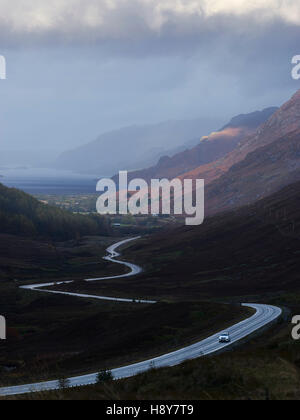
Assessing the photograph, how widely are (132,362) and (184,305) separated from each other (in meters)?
35.8

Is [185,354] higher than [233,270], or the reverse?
[185,354]

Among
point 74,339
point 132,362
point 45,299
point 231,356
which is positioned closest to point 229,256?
point 45,299

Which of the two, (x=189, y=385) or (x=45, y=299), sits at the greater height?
(x=189, y=385)

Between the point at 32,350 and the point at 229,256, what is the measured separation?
11629 cm

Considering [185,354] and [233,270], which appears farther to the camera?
[233,270]

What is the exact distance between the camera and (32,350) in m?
72.2

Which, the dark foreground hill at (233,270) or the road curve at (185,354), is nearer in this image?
the road curve at (185,354)

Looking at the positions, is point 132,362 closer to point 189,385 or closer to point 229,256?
point 189,385

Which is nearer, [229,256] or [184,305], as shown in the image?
[184,305]

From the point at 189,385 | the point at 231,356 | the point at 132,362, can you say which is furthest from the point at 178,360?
the point at 189,385

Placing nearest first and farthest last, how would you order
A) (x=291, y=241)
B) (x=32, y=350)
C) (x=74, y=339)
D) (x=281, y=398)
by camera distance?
1. (x=281, y=398)
2. (x=32, y=350)
3. (x=74, y=339)
4. (x=291, y=241)

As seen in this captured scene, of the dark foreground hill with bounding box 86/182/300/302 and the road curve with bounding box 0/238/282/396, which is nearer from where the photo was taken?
the road curve with bounding box 0/238/282/396
